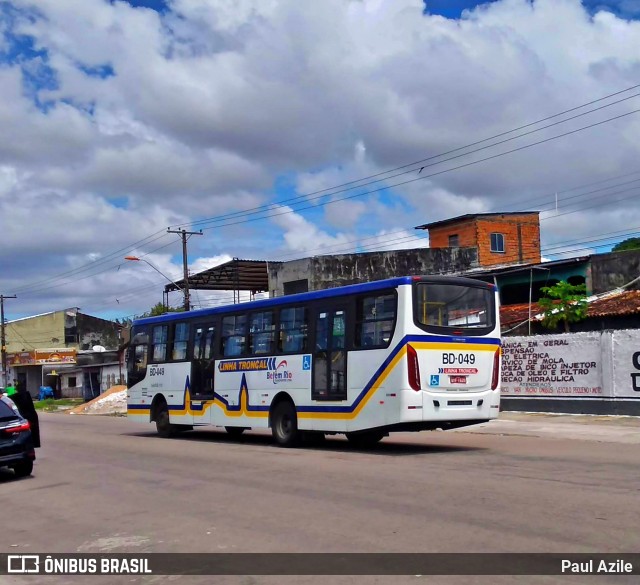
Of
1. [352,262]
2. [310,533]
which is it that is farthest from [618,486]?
[352,262]

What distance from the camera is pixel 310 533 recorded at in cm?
832

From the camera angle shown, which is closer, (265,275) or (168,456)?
(168,456)

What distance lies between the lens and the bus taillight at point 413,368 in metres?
14.6

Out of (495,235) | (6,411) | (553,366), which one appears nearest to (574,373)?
(553,366)

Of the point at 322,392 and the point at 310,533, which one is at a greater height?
the point at 322,392

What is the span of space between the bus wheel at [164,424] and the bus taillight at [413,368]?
937cm

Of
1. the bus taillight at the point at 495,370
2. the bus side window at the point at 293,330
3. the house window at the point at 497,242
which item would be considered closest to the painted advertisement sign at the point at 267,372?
the bus side window at the point at 293,330

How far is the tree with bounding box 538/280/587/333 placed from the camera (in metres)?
26.4

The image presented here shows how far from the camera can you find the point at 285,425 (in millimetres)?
17812

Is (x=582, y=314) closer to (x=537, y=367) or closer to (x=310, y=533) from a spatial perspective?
(x=537, y=367)

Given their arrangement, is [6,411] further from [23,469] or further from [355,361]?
[355,361]

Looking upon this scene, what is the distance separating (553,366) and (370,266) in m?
26.1

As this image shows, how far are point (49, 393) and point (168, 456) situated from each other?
56.3 meters

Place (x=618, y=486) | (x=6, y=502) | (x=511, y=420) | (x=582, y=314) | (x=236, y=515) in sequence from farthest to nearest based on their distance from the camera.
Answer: (x=582, y=314), (x=511, y=420), (x=6, y=502), (x=618, y=486), (x=236, y=515)
